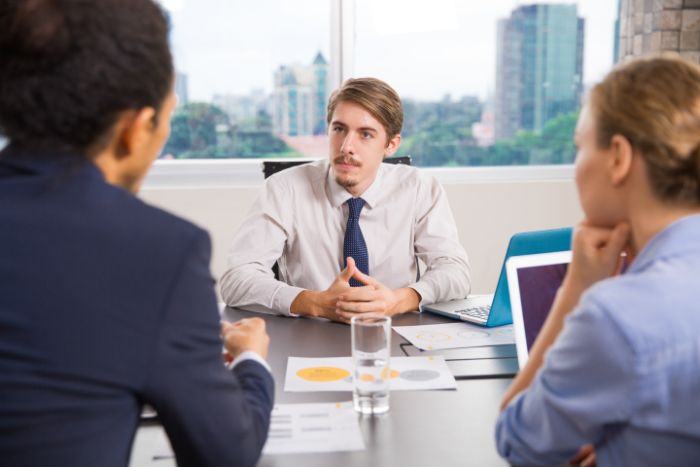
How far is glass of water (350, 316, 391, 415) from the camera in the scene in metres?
1.31

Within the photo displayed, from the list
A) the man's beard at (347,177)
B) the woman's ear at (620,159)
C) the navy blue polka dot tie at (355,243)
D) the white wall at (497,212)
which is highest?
the woman's ear at (620,159)

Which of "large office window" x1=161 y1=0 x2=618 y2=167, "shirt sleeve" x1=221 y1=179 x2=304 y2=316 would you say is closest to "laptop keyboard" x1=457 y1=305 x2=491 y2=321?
"shirt sleeve" x1=221 y1=179 x2=304 y2=316

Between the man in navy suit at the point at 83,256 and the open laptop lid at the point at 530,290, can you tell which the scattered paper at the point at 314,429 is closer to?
the man in navy suit at the point at 83,256

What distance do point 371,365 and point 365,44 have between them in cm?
284

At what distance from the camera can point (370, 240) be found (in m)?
2.44

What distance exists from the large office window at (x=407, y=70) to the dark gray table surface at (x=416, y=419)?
7.59 feet

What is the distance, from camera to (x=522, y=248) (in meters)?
1.69

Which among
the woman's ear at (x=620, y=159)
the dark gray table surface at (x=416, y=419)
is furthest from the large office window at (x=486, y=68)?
the woman's ear at (x=620, y=159)

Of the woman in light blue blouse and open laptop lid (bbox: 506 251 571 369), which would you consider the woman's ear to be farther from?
open laptop lid (bbox: 506 251 571 369)

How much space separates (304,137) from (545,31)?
1384 millimetres

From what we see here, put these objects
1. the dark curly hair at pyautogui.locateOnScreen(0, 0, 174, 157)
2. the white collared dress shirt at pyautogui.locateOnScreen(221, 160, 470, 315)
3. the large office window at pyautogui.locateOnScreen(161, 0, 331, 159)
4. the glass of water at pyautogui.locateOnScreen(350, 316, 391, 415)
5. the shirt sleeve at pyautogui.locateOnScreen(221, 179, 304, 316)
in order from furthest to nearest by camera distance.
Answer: the large office window at pyautogui.locateOnScreen(161, 0, 331, 159) < the white collared dress shirt at pyautogui.locateOnScreen(221, 160, 470, 315) < the shirt sleeve at pyautogui.locateOnScreen(221, 179, 304, 316) < the glass of water at pyautogui.locateOnScreen(350, 316, 391, 415) < the dark curly hair at pyautogui.locateOnScreen(0, 0, 174, 157)

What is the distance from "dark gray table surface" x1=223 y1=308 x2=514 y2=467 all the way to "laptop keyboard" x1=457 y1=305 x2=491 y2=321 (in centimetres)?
21

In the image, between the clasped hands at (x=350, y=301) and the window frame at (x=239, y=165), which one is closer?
the clasped hands at (x=350, y=301)

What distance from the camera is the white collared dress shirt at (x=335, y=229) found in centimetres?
232
